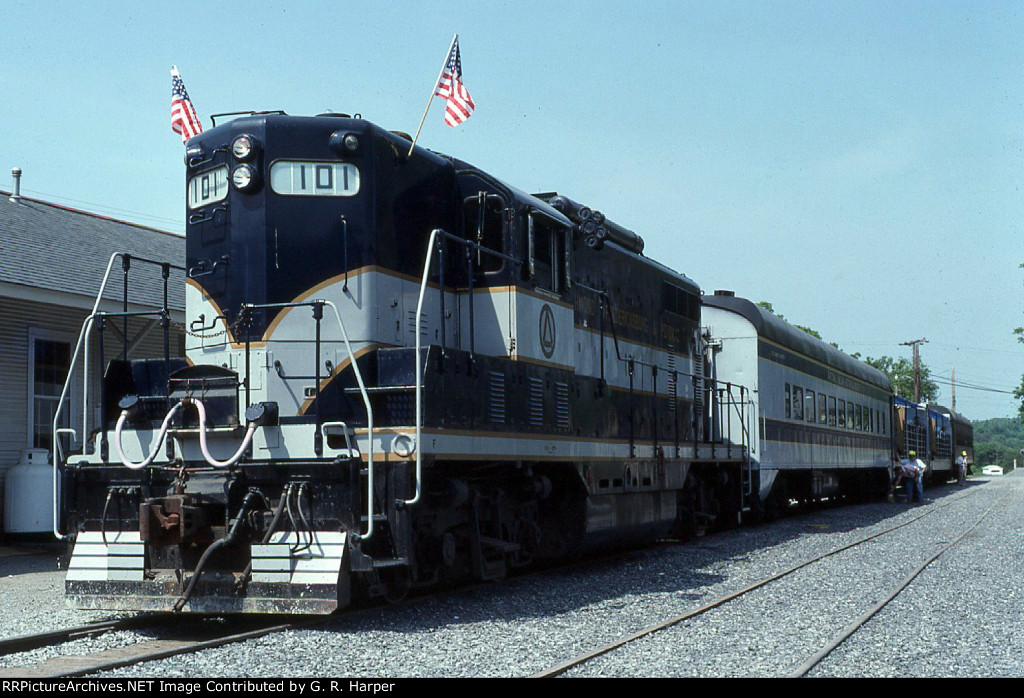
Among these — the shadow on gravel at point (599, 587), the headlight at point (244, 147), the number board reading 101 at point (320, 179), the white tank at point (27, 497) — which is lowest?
the shadow on gravel at point (599, 587)

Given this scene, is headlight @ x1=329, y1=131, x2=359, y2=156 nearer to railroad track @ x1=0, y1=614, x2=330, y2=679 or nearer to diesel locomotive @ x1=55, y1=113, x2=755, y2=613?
diesel locomotive @ x1=55, y1=113, x2=755, y2=613

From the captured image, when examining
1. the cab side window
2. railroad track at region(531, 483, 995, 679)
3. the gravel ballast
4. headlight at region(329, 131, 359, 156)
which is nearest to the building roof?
the gravel ballast

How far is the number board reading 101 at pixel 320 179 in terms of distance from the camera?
7.92 metres

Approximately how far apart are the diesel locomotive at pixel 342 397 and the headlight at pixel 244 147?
0.05ft

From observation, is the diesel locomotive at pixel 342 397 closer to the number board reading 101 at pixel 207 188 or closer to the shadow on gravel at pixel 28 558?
the number board reading 101 at pixel 207 188

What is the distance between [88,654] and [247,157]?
12.0ft

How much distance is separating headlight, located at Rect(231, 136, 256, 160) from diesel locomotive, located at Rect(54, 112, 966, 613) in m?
0.02

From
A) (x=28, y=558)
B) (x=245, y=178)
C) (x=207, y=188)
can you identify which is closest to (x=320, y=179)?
(x=245, y=178)

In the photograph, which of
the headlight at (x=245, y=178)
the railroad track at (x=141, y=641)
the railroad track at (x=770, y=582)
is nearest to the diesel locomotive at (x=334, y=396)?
the headlight at (x=245, y=178)

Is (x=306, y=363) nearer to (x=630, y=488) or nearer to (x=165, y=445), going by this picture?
(x=165, y=445)

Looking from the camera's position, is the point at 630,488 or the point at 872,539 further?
the point at 872,539

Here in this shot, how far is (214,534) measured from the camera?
7.14m

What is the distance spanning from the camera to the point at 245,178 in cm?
789
